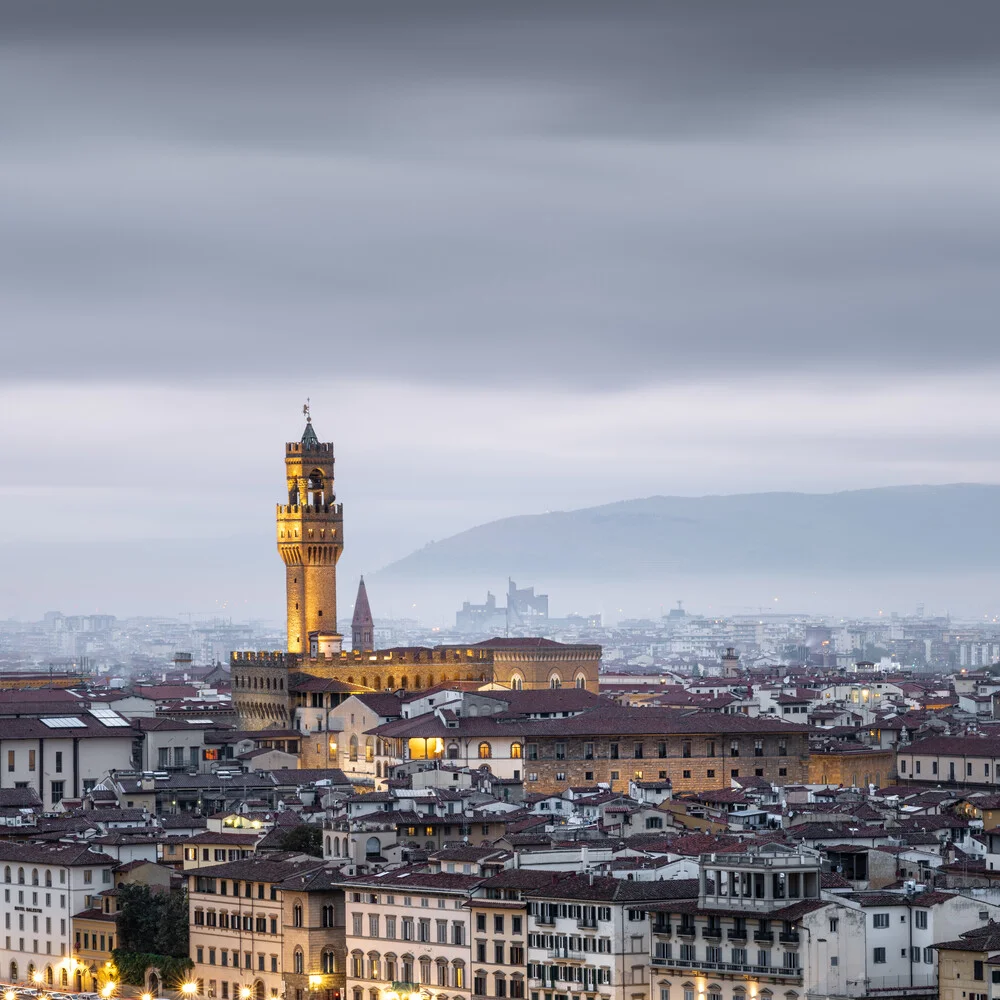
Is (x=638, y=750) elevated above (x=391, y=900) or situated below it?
above

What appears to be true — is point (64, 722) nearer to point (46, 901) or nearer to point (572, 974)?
point (46, 901)

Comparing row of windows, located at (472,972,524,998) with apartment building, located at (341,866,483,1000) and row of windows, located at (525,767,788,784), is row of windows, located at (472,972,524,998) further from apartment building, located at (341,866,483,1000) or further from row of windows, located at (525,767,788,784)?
row of windows, located at (525,767,788,784)

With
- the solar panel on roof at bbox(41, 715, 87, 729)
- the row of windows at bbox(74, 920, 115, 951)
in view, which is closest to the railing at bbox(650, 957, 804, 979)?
the row of windows at bbox(74, 920, 115, 951)

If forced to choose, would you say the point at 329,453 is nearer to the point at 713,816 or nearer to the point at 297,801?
the point at 297,801

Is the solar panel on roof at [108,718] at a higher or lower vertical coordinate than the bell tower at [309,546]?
lower

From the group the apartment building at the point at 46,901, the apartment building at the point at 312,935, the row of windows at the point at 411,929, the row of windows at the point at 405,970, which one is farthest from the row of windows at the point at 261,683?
the row of windows at the point at 405,970

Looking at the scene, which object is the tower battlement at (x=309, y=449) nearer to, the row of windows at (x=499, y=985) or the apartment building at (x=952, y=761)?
the apartment building at (x=952, y=761)

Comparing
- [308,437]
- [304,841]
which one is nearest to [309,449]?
[308,437]
